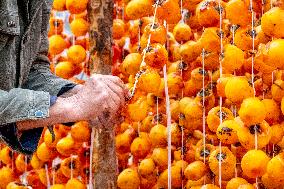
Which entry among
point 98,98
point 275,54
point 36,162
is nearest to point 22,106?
point 98,98

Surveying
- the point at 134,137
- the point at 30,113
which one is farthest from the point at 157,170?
the point at 30,113

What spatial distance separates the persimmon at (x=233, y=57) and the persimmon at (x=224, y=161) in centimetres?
34

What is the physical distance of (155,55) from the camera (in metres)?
2.53

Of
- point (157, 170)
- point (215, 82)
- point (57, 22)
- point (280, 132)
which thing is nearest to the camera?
point (280, 132)

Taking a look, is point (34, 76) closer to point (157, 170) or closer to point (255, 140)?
point (157, 170)

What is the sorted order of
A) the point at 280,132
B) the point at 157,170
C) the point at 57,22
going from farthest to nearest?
the point at 57,22 → the point at 157,170 → the point at 280,132

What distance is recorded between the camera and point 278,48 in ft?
7.40

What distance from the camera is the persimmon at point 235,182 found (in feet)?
8.16

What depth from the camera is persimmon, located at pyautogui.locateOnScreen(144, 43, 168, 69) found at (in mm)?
2531

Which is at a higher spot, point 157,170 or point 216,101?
point 216,101

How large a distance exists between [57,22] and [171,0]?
123cm

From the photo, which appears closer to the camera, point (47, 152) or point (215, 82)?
point (215, 82)

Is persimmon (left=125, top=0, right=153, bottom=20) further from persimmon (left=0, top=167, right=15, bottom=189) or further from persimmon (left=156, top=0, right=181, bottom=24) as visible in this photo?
persimmon (left=0, top=167, right=15, bottom=189)

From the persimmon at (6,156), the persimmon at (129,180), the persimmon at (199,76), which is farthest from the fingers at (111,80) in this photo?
the persimmon at (6,156)
